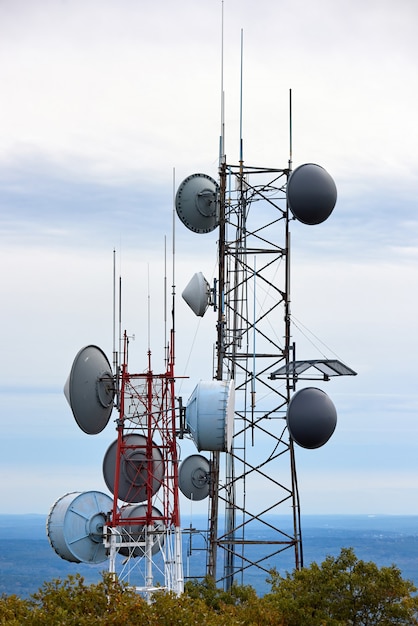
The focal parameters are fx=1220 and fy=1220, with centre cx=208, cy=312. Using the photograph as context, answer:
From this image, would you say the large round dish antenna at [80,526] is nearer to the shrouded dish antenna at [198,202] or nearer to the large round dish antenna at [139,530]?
the large round dish antenna at [139,530]

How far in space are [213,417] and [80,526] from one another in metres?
5.90

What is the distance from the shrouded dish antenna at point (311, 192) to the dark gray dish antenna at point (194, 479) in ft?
25.6

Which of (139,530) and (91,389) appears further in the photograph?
(139,530)

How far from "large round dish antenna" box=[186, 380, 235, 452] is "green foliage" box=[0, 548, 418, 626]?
3.48 m

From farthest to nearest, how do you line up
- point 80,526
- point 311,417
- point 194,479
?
point 194,479
point 80,526
point 311,417

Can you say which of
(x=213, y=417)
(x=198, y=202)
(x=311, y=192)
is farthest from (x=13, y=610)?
(x=198, y=202)

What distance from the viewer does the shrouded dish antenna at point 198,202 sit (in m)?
33.4

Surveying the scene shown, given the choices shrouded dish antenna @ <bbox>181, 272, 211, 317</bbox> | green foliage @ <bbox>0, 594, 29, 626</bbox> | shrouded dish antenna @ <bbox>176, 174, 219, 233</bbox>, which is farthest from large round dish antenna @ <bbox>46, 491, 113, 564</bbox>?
shrouded dish antenna @ <bbox>176, 174, 219, 233</bbox>

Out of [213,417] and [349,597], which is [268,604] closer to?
[349,597]

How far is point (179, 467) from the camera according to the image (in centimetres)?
3341

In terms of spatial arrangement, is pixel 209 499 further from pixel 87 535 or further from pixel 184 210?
pixel 184 210

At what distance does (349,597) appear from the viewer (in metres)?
27.7

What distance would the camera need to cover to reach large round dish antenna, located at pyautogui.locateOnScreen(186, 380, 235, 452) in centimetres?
2748

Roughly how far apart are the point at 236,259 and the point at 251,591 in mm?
8851
